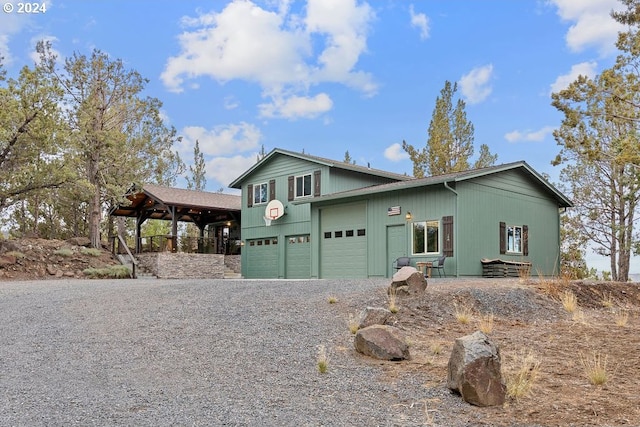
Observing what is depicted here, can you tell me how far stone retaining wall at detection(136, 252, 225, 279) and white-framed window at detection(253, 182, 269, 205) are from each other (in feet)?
10.3

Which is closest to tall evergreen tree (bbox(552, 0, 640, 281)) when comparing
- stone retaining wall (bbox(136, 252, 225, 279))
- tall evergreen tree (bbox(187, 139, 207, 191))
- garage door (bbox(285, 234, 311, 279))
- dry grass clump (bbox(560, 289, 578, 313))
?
dry grass clump (bbox(560, 289, 578, 313))

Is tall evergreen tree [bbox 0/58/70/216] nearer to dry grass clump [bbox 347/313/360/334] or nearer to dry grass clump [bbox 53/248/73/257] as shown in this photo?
dry grass clump [bbox 53/248/73/257]

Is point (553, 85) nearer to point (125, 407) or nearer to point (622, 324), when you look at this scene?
point (622, 324)

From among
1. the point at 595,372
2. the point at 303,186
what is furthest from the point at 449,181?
the point at 595,372

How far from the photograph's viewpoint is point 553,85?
1571 centimetres

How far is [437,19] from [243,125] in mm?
15405

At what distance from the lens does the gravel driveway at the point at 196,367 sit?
4398 millimetres

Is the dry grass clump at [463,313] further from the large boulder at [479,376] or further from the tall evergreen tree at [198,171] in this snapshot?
A: the tall evergreen tree at [198,171]

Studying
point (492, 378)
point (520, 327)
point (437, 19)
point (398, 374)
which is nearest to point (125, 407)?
point (398, 374)

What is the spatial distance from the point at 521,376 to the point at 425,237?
40.5 ft

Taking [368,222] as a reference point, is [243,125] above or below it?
above

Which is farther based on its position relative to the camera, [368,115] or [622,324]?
[368,115]

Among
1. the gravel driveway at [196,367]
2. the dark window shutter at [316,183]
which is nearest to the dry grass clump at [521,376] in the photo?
the gravel driveway at [196,367]

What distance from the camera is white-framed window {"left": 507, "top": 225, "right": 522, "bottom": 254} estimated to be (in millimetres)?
18312
